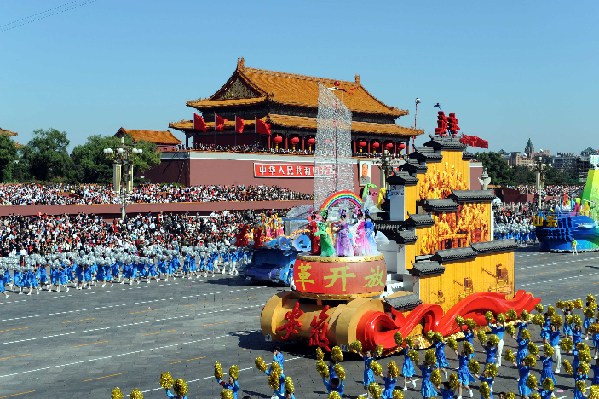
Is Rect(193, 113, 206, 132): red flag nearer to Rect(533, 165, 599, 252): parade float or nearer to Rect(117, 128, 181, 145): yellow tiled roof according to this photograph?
Rect(117, 128, 181, 145): yellow tiled roof

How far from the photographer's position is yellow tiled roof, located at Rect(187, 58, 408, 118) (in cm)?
6581

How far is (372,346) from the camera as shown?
18.4 metres

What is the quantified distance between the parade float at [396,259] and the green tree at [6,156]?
43.4 meters

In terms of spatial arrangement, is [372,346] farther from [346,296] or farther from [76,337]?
[76,337]

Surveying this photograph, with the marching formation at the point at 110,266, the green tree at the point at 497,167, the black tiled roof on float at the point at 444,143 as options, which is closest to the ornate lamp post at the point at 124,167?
the marching formation at the point at 110,266

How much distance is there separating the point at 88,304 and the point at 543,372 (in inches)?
677

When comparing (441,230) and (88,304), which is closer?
(441,230)

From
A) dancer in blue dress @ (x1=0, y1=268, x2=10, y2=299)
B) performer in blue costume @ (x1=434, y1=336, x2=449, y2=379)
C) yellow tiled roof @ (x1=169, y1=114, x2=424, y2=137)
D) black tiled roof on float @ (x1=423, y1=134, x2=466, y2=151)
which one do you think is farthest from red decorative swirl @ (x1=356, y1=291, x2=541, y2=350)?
yellow tiled roof @ (x1=169, y1=114, x2=424, y2=137)

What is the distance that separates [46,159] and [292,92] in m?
22.7

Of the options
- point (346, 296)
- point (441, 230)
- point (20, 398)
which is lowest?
point (20, 398)

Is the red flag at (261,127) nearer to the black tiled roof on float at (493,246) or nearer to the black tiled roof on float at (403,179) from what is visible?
the black tiled roof on float at (493,246)

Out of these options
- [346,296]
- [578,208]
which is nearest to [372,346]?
[346,296]

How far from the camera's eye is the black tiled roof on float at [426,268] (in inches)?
804

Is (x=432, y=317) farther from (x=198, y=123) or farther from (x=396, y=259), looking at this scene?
(x=198, y=123)
